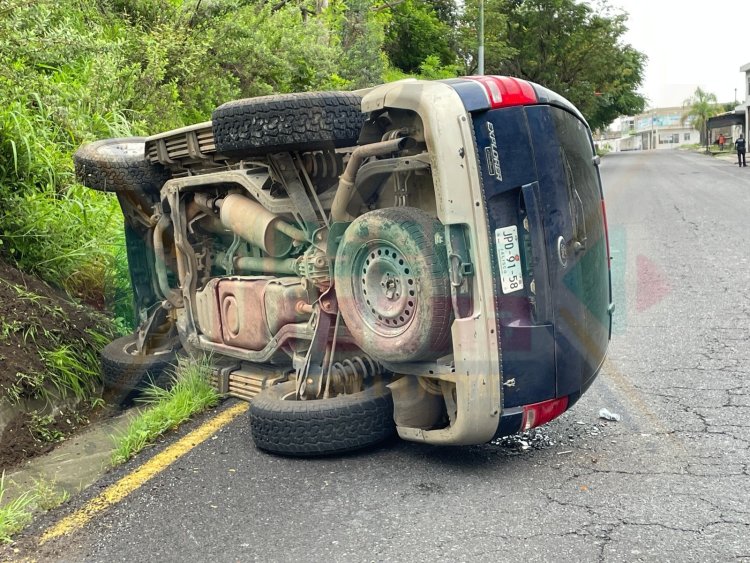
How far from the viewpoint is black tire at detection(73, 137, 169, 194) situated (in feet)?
16.6

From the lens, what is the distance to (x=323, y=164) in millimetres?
4082

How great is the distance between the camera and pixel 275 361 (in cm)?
435

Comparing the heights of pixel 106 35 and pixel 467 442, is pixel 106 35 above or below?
above

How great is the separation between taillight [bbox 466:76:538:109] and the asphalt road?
1670mm

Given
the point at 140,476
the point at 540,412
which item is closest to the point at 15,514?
the point at 140,476

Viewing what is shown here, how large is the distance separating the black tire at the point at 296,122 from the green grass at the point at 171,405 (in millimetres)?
1584

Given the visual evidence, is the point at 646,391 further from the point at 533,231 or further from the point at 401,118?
the point at 401,118

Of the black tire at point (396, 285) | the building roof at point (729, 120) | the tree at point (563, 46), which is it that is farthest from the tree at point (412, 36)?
the building roof at point (729, 120)

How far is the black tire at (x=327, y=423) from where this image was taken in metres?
3.60

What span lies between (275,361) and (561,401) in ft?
5.48

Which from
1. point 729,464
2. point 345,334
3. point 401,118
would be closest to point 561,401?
point 729,464

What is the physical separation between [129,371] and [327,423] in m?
1.95

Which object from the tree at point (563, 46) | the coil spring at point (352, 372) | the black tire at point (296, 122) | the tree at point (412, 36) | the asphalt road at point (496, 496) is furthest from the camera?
the tree at point (563, 46)

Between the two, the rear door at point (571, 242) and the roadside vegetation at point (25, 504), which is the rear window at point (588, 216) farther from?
the roadside vegetation at point (25, 504)
